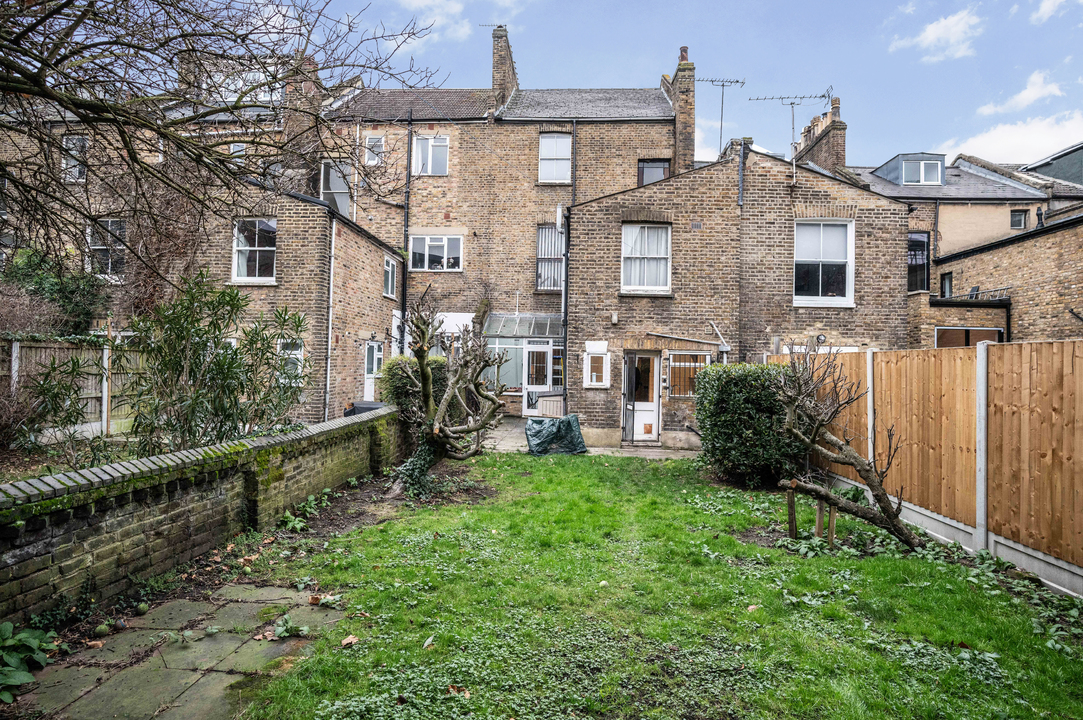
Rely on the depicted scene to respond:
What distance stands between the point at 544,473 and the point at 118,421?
32.2 ft

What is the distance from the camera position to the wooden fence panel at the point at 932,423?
5902 millimetres

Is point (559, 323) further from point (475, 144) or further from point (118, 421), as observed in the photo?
point (118, 421)

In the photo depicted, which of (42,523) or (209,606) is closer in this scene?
(42,523)

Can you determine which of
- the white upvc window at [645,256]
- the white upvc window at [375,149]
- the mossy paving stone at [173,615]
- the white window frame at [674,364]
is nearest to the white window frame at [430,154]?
the white upvc window at [375,149]

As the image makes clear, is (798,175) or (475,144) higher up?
(475,144)

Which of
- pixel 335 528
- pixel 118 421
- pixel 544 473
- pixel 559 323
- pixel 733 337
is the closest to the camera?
pixel 335 528

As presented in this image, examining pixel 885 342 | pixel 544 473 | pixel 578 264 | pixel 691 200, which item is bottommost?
pixel 544 473

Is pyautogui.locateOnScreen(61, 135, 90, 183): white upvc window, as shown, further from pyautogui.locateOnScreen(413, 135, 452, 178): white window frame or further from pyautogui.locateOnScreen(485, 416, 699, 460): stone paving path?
pyautogui.locateOnScreen(413, 135, 452, 178): white window frame

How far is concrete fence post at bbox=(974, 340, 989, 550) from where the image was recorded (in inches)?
219

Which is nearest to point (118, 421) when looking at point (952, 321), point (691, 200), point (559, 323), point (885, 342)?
point (559, 323)

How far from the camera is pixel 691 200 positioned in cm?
1406

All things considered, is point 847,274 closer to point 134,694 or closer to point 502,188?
point 502,188

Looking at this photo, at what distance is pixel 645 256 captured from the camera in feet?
46.9

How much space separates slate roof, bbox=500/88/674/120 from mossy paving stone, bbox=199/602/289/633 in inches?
786
